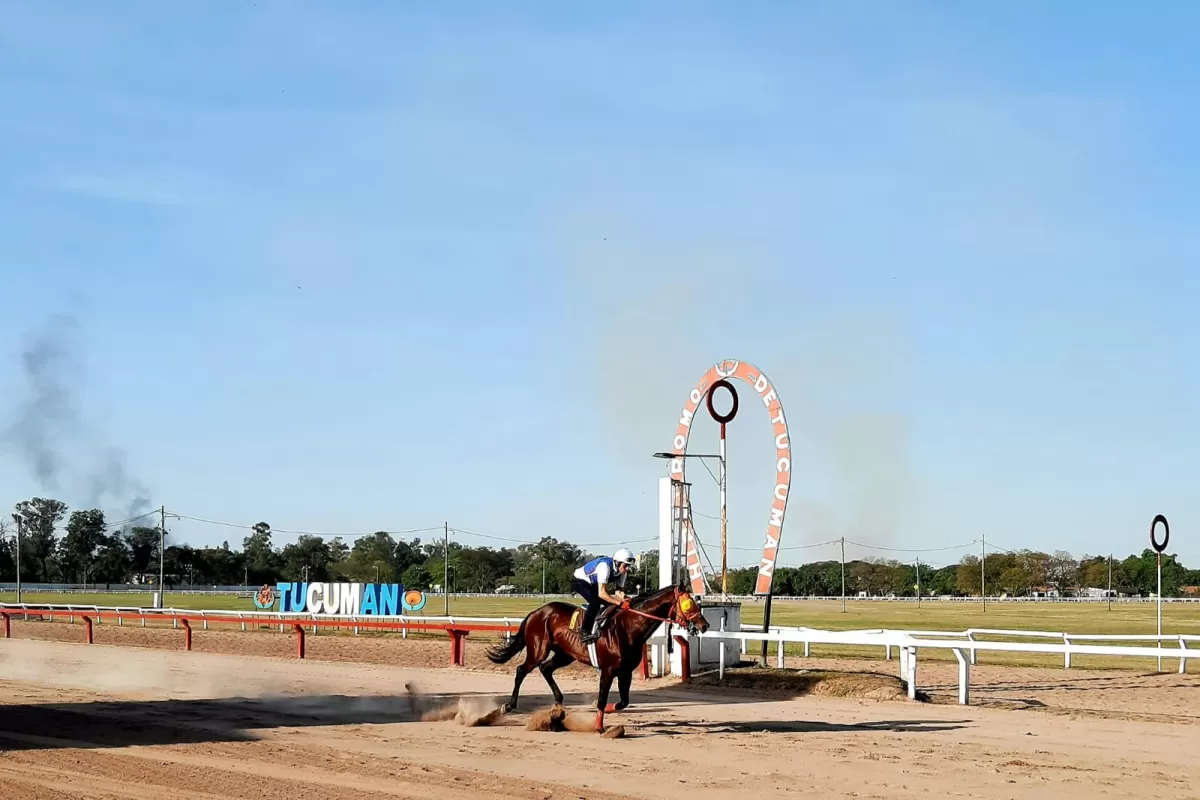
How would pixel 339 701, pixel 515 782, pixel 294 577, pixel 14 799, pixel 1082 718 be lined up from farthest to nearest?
pixel 294 577 < pixel 339 701 < pixel 1082 718 < pixel 515 782 < pixel 14 799

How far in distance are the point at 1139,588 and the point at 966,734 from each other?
145452 millimetres

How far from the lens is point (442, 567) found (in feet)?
403

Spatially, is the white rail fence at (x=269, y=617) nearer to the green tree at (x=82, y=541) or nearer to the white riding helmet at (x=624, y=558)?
the white riding helmet at (x=624, y=558)

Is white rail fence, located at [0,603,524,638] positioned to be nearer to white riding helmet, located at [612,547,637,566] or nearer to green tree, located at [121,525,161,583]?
white riding helmet, located at [612,547,637,566]

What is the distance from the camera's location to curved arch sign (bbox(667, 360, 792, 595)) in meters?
22.8

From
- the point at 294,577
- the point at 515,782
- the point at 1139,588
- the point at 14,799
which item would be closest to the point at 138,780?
the point at 14,799

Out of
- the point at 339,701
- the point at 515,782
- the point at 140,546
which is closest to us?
the point at 515,782

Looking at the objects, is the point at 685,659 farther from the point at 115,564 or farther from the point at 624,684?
the point at 115,564

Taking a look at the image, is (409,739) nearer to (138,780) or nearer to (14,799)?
(138,780)

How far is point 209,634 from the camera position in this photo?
37688mm

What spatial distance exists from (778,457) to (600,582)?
27.4ft

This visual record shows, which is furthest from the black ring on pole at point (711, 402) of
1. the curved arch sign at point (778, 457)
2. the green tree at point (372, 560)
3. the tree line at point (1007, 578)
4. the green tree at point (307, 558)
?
the tree line at point (1007, 578)

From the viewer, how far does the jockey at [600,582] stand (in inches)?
599

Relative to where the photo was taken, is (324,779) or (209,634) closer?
(324,779)
